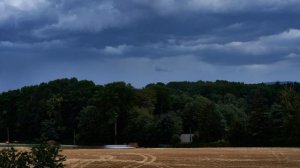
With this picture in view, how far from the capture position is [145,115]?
361ft

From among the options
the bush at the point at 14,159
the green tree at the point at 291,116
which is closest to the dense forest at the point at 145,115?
the green tree at the point at 291,116

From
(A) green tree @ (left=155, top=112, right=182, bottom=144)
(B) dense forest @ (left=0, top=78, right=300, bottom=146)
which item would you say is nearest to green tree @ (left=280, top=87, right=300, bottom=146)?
(B) dense forest @ (left=0, top=78, right=300, bottom=146)

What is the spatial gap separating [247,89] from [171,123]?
78.9m

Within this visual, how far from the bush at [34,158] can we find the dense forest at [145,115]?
70644 mm

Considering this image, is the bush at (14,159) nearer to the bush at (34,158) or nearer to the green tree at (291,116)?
the bush at (34,158)

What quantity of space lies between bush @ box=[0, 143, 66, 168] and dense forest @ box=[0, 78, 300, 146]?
70.6 m

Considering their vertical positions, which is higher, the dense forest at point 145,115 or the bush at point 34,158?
the dense forest at point 145,115

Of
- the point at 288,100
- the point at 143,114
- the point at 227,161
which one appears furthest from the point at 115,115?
the point at 227,161

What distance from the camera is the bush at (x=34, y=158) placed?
39.3ft

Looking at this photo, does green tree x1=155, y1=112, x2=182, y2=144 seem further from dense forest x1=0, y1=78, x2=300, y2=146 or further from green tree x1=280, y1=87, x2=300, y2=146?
green tree x1=280, y1=87, x2=300, y2=146

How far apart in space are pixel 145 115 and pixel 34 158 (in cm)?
9799

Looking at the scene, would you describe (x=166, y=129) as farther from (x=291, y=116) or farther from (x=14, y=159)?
(x=14, y=159)

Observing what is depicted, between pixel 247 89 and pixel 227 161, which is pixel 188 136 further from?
pixel 247 89

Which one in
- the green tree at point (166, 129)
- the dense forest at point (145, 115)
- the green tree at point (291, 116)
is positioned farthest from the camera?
the green tree at point (166, 129)
